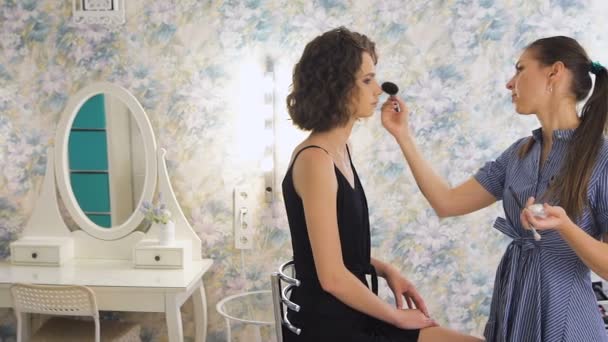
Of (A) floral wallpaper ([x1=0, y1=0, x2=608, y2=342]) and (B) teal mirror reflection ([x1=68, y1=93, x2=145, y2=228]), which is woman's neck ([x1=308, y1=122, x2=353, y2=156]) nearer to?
(A) floral wallpaper ([x1=0, y1=0, x2=608, y2=342])

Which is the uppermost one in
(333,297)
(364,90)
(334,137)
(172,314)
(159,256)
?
(364,90)

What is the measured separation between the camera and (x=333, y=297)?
1480mm

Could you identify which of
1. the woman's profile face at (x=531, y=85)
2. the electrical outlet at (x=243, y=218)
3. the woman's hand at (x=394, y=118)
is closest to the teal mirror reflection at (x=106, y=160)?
the electrical outlet at (x=243, y=218)

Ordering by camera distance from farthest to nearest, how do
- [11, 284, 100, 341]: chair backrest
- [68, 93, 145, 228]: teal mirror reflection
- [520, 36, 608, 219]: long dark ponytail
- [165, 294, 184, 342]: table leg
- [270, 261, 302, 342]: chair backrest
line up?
[68, 93, 145, 228]: teal mirror reflection, [165, 294, 184, 342]: table leg, [11, 284, 100, 341]: chair backrest, [270, 261, 302, 342]: chair backrest, [520, 36, 608, 219]: long dark ponytail

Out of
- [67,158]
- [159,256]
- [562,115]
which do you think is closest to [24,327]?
[159,256]

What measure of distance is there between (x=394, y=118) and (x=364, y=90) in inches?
11.3

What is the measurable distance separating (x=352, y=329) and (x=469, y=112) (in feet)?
4.80

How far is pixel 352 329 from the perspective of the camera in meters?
1.48

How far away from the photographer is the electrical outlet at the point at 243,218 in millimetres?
2748

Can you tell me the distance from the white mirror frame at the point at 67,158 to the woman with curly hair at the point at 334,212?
127cm

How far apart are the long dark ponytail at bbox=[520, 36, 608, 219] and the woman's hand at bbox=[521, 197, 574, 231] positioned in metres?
0.12

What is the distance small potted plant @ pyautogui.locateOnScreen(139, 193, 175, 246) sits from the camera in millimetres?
2646

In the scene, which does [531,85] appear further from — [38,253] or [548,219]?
[38,253]

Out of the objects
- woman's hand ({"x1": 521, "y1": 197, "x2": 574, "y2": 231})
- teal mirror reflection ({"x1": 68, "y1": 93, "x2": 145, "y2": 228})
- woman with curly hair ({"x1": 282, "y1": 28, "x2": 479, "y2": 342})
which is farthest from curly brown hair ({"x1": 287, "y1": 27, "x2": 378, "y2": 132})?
teal mirror reflection ({"x1": 68, "y1": 93, "x2": 145, "y2": 228})
